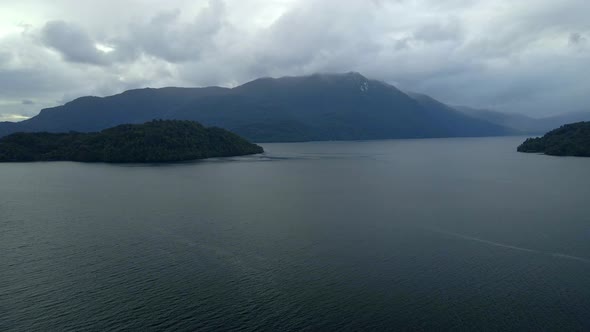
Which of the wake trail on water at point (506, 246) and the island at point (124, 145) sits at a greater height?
the island at point (124, 145)

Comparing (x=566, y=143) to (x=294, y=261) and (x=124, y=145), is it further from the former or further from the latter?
(x=124, y=145)

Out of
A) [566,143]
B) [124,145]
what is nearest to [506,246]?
[124,145]

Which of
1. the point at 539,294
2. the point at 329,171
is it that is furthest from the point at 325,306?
the point at 329,171

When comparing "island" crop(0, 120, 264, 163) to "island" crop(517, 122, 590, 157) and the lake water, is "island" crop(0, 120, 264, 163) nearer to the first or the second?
the lake water

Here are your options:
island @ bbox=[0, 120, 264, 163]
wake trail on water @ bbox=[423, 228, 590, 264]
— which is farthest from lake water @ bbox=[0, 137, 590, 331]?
island @ bbox=[0, 120, 264, 163]

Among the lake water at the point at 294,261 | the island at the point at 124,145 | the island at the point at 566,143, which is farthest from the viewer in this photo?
the island at the point at 566,143

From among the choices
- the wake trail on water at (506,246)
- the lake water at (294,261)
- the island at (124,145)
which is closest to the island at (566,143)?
the lake water at (294,261)

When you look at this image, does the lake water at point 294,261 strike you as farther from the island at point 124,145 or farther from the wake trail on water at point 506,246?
the island at point 124,145

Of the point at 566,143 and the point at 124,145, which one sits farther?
the point at 566,143
